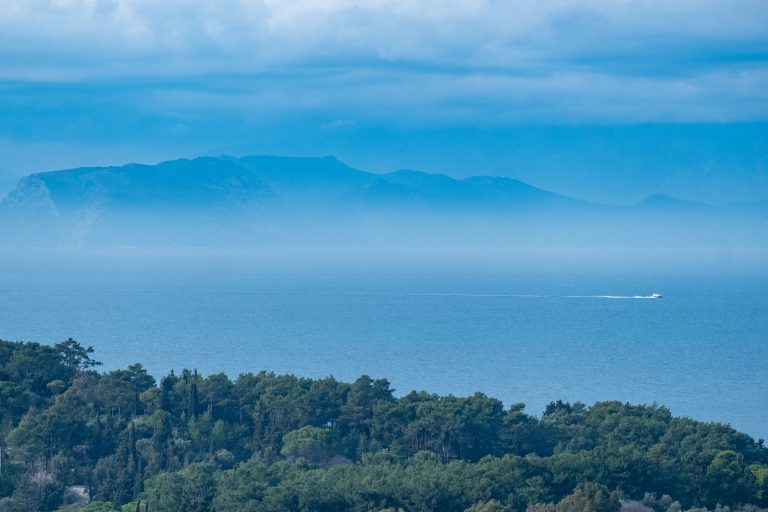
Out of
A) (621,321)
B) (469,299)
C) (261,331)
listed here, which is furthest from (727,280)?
(261,331)

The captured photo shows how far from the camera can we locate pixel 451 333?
98000mm

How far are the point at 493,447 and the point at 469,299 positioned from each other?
88773mm

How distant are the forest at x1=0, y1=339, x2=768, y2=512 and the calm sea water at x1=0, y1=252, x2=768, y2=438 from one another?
1996 centimetres

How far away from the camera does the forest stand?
34.4 m

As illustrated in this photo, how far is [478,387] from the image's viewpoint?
69.7 metres

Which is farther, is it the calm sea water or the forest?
the calm sea water

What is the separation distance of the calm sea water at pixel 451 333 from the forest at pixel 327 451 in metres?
20.0

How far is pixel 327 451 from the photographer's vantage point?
4228 centimetres

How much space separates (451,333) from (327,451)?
56188mm

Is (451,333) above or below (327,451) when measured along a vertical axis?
above

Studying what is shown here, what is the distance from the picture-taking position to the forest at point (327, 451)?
34438 millimetres

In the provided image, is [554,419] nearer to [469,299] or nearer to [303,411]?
[303,411]

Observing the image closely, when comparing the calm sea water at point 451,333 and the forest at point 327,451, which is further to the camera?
the calm sea water at point 451,333

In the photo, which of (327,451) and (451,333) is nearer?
(327,451)
